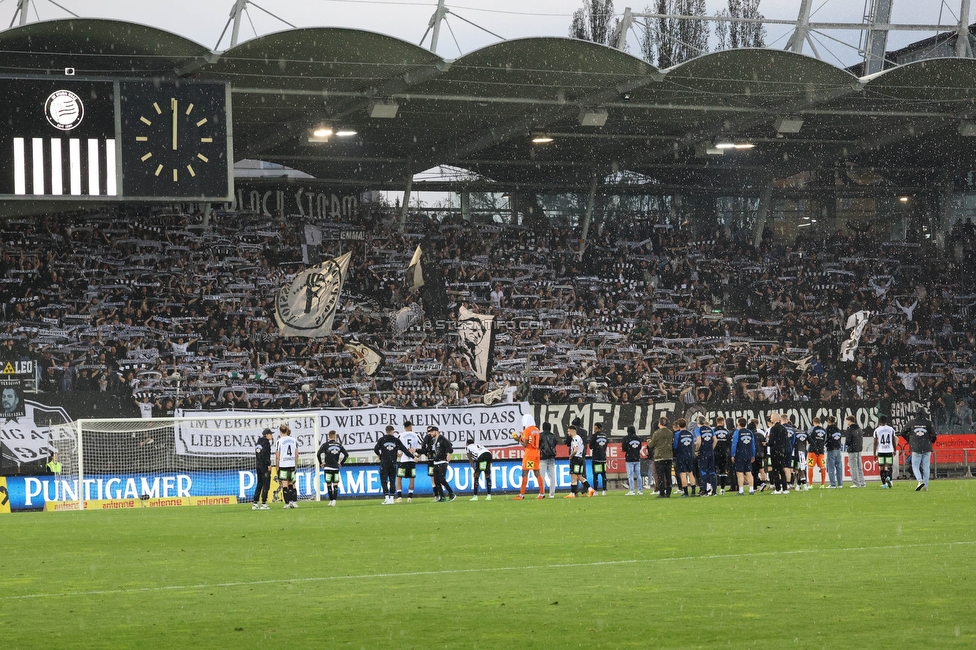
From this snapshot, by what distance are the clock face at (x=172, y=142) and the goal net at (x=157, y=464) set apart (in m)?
7.48

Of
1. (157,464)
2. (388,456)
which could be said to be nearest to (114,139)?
(388,456)

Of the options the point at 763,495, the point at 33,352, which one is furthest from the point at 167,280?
the point at 763,495

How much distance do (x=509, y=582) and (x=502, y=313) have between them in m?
29.2

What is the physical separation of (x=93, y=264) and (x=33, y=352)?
395 cm

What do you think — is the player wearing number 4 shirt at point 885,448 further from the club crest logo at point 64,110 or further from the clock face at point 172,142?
the club crest logo at point 64,110

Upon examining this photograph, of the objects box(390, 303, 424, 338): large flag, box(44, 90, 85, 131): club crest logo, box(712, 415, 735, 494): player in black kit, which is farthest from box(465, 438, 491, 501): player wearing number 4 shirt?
box(44, 90, 85, 131): club crest logo

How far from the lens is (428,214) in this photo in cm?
4294

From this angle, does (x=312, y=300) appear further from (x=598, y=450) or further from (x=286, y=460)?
(x=286, y=460)

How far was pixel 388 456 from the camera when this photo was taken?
1096 inches

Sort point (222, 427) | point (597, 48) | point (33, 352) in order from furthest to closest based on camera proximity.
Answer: point (33, 352)
point (222, 427)
point (597, 48)

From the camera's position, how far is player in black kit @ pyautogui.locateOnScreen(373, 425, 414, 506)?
27.5 metres

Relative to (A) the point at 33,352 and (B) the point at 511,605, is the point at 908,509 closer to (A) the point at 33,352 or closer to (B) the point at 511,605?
(B) the point at 511,605

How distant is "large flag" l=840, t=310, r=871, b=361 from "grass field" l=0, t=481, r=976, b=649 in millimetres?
20819

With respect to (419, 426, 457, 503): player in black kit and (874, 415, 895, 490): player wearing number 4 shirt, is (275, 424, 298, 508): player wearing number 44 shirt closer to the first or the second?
(419, 426, 457, 503): player in black kit
